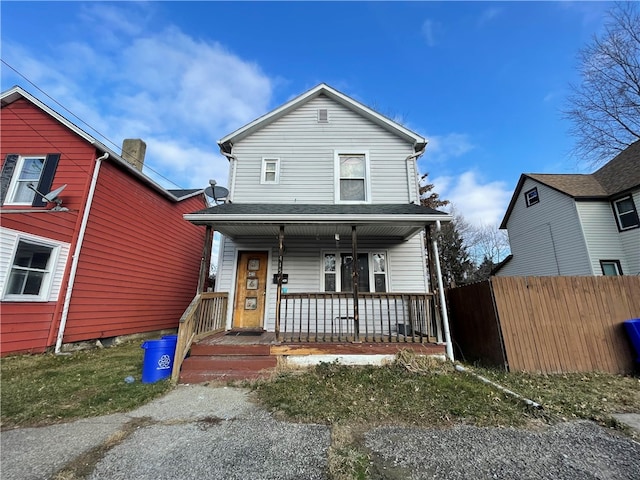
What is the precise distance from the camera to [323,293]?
18.5ft

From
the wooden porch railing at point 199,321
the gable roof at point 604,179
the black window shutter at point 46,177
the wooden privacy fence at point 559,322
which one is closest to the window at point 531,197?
the gable roof at point 604,179

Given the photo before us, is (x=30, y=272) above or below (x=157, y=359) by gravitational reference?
above

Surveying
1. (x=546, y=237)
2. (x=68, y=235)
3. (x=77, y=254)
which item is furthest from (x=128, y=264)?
(x=546, y=237)

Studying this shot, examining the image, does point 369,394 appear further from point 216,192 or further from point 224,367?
point 216,192

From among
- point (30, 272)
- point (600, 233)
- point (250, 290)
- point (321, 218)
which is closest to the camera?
point (321, 218)

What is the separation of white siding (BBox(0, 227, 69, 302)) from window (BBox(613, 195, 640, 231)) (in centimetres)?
2020

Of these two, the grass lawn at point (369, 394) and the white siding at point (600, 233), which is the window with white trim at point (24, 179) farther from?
the white siding at point (600, 233)

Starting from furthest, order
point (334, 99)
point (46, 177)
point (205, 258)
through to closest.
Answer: point (334, 99) < point (46, 177) < point (205, 258)

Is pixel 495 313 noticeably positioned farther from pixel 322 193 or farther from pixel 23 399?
pixel 23 399

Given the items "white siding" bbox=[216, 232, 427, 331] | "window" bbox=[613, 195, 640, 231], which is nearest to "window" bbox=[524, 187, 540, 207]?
"window" bbox=[613, 195, 640, 231]

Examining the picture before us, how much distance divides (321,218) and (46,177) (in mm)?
8098

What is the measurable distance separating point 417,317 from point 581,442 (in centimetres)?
323

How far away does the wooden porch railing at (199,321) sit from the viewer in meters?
4.79

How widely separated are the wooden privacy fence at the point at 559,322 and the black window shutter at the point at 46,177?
11.5m
